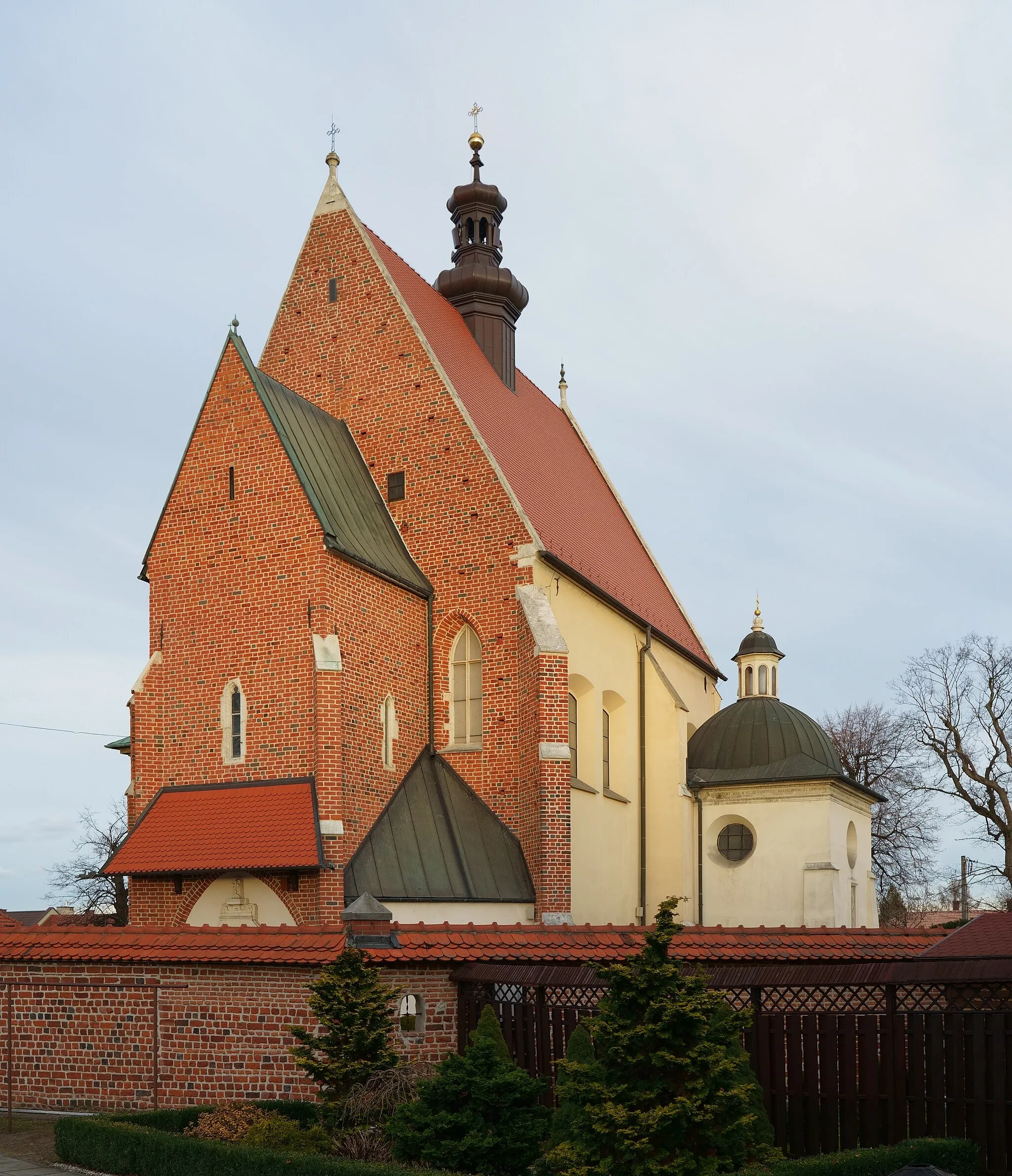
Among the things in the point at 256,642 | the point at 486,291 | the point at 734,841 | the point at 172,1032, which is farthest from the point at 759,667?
the point at 172,1032

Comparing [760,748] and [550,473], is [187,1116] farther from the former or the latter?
[550,473]

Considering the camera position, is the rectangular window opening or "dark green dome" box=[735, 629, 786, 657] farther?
"dark green dome" box=[735, 629, 786, 657]

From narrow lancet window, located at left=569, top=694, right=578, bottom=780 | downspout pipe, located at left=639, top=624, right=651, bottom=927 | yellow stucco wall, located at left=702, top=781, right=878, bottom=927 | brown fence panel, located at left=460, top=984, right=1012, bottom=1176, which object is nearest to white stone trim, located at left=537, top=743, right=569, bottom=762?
narrow lancet window, located at left=569, top=694, right=578, bottom=780

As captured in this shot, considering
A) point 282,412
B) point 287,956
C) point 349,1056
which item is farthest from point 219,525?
point 349,1056

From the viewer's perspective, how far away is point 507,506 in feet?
75.3

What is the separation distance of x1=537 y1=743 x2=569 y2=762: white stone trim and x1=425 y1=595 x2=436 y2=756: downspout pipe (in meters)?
2.31

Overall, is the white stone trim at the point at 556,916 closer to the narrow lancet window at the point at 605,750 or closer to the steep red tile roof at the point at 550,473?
the narrow lancet window at the point at 605,750

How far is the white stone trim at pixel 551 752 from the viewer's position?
69.7ft

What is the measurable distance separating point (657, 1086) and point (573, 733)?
47.6ft

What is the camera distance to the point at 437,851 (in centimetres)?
2059

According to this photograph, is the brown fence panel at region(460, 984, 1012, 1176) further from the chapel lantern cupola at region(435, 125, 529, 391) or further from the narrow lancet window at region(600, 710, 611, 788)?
the chapel lantern cupola at region(435, 125, 529, 391)

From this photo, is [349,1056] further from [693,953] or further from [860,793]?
[860,793]

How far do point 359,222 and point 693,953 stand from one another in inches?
610

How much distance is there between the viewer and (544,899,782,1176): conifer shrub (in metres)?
9.68
